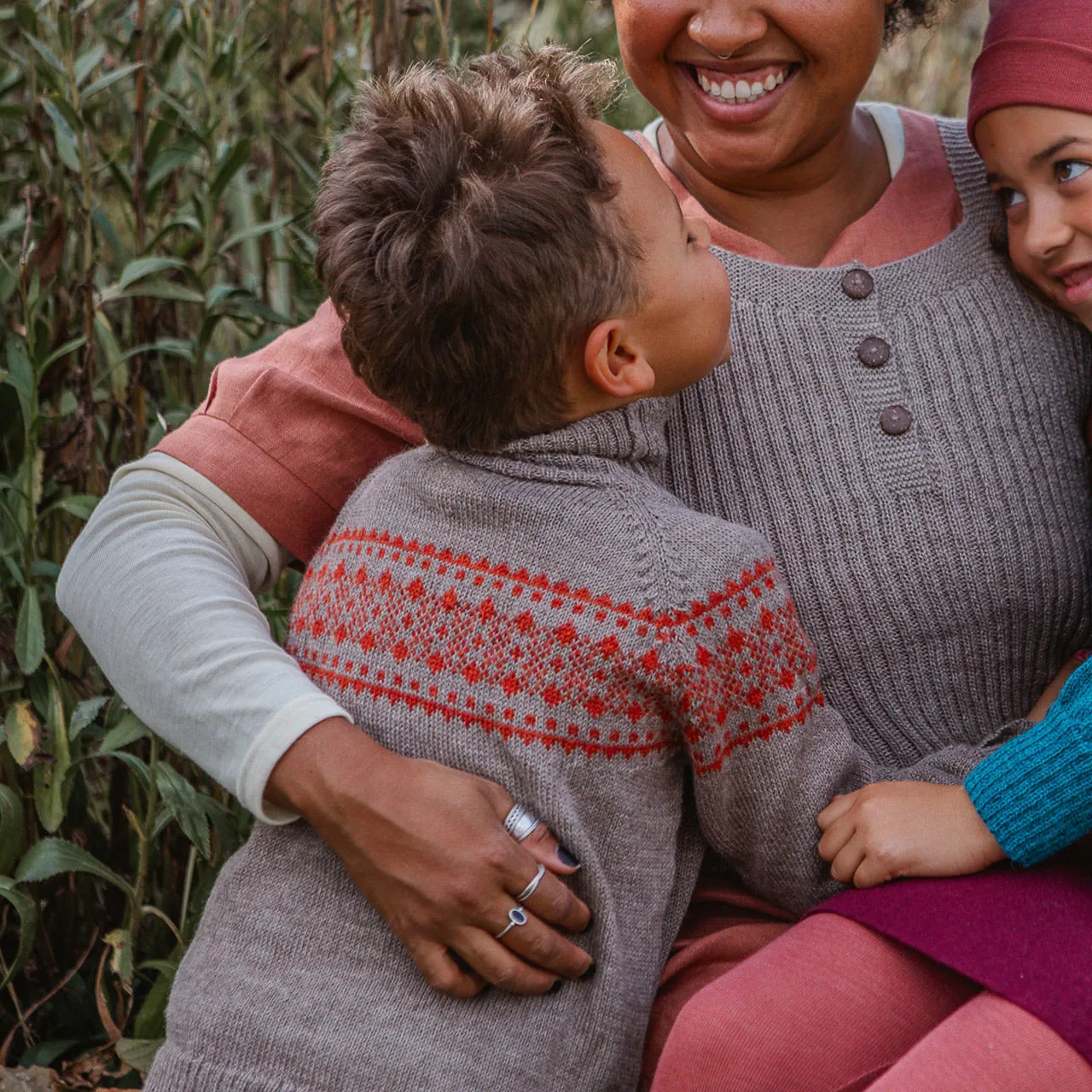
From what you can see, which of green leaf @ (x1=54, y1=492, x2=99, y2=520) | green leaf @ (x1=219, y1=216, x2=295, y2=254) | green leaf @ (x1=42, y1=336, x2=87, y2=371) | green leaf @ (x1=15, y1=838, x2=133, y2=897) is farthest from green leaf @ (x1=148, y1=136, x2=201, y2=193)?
green leaf @ (x1=15, y1=838, x2=133, y2=897)

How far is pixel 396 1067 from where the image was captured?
138 centimetres

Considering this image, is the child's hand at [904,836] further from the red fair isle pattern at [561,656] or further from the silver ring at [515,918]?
the silver ring at [515,918]

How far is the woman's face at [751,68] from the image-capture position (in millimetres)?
1708

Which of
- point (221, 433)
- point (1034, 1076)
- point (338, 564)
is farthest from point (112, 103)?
point (1034, 1076)

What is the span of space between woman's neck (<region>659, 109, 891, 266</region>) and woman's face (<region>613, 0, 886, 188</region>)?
4cm

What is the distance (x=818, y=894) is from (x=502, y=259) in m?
0.75

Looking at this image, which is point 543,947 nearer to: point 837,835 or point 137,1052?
point 837,835

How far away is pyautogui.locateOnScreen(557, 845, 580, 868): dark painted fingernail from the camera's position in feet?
4.70

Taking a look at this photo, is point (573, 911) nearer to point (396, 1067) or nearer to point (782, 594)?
point (396, 1067)

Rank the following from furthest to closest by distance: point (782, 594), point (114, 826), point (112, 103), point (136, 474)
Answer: point (112, 103), point (114, 826), point (136, 474), point (782, 594)

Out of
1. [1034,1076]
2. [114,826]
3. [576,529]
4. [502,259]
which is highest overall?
[502,259]

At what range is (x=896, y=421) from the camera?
1.71 meters

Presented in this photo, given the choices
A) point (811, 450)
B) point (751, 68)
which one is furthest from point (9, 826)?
point (751, 68)

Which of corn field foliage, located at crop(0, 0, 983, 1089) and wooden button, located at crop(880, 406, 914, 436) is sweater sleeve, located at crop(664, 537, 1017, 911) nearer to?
wooden button, located at crop(880, 406, 914, 436)
